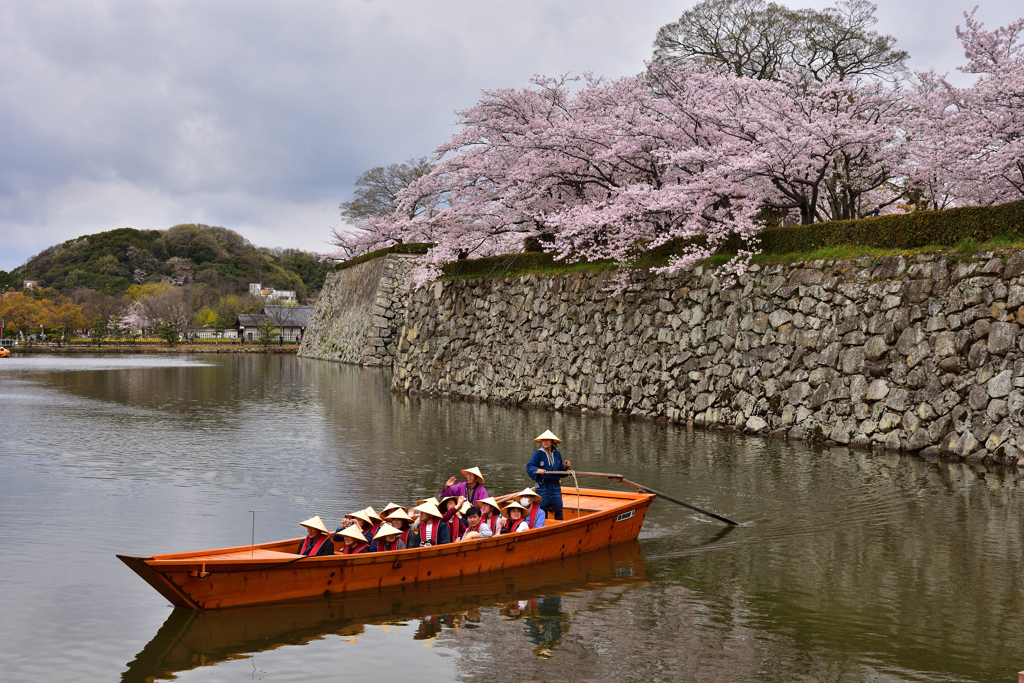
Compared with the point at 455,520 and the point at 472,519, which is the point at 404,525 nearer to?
the point at 455,520

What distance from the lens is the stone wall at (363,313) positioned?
5062cm

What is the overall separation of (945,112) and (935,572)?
49.5ft

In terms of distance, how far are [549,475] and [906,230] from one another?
1143 centimetres

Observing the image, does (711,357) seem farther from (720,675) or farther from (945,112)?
(720,675)

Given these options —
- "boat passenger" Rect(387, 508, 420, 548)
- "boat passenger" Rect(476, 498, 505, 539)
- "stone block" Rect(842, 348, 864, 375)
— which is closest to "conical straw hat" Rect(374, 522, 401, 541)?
"boat passenger" Rect(387, 508, 420, 548)

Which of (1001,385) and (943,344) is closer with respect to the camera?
(1001,385)

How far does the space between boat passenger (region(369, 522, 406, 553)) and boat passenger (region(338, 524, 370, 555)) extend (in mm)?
108

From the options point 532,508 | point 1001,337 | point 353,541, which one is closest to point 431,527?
Result: point 353,541

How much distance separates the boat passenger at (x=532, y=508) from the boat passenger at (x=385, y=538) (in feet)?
6.72

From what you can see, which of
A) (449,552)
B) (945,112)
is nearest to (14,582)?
(449,552)

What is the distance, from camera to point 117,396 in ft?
103

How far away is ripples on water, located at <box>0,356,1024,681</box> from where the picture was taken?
24.8ft

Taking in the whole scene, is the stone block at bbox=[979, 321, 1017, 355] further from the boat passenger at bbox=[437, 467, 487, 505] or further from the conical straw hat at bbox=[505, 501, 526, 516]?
the boat passenger at bbox=[437, 467, 487, 505]

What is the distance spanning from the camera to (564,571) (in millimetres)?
10445
